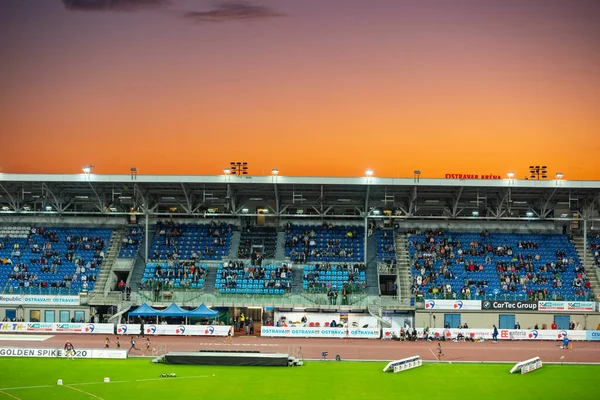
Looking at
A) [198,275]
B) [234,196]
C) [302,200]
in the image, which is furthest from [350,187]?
[198,275]

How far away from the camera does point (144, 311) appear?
222 ft

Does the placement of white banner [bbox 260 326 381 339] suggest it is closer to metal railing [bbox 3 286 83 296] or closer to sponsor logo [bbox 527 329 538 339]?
sponsor logo [bbox 527 329 538 339]

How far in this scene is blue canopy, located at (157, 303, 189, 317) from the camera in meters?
67.6

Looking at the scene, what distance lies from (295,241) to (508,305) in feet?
75.3

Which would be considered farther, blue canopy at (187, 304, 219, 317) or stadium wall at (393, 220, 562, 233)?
stadium wall at (393, 220, 562, 233)

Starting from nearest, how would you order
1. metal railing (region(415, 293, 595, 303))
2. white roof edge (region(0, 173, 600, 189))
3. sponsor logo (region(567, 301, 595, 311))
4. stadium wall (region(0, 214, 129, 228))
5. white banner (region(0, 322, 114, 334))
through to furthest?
white banner (region(0, 322, 114, 334))
metal railing (region(415, 293, 595, 303))
sponsor logo (region(567, 301, 595, 311))
white roof edge (region(0, 173, 600, 189))
stadium wall (region(0, 214, 129, 228))

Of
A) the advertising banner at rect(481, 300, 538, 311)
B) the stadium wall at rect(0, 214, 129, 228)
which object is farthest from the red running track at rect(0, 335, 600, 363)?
the stadium wall at rect(0, 214, 129, 228)

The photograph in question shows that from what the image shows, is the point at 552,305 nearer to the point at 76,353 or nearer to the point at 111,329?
the point at 111,329

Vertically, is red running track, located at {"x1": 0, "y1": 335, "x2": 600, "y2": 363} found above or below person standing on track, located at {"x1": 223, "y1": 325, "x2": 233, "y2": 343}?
below

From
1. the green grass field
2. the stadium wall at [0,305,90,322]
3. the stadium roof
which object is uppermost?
the stadium roof

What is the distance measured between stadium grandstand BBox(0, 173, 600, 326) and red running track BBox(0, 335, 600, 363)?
4471 mm

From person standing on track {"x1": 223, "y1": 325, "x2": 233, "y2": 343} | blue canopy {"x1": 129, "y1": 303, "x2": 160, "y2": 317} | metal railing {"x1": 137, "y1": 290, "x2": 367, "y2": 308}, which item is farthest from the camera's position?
metal railing {"x1": 137, "y1": 290, "x2": 367, "y2": 308}

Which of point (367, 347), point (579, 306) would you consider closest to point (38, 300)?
point (367, 347)

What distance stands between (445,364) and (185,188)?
33.8 m
